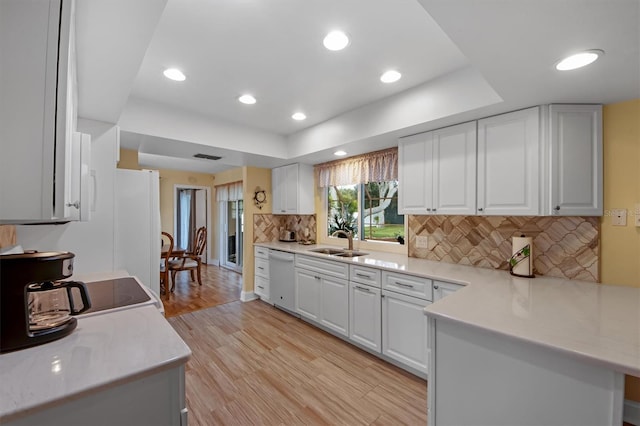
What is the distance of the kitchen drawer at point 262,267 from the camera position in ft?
12.7

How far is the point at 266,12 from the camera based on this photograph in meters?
1.43

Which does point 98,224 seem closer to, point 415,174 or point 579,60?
point 415,174

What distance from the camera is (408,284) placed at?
7.18 feet

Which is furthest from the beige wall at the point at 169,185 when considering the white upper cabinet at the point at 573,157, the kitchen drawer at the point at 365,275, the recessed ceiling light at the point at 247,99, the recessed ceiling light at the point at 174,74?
the white upper cabinet at the point at 573,157

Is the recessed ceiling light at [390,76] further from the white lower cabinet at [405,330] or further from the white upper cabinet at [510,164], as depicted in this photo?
the white lower cabinet at [405,330]

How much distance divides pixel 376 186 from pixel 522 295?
2.07 meters

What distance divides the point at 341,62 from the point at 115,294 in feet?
7.10

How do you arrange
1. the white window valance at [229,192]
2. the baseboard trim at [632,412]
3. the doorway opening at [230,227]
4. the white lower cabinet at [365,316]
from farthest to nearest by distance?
1. the doorway opening at [230,227]
2. the white window valance at [229,192]
3. the white lower cabinet at [365,316]
4. the baseboard trim at [632,412]

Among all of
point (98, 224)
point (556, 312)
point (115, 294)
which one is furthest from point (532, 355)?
point (98, 224)

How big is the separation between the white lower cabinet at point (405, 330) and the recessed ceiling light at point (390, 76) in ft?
5.86

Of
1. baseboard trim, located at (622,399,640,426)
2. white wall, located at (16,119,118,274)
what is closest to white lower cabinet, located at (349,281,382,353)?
baseboard trim, located at (622,399,640,426)

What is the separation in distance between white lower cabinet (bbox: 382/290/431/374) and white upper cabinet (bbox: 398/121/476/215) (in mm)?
835

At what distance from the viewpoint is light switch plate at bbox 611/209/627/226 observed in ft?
5.74

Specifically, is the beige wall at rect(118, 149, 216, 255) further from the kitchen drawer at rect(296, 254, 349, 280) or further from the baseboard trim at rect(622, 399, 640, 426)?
the baseboard trim at rect(622, 399, 640, 426)
